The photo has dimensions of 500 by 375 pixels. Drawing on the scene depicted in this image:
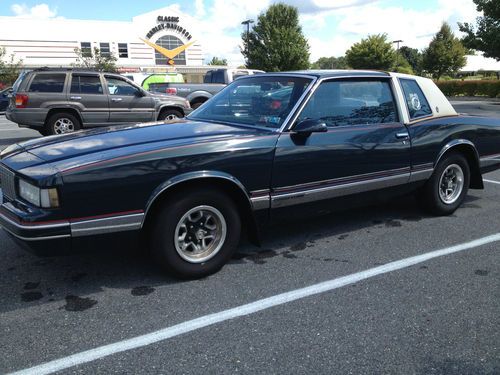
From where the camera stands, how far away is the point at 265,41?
4919 centimetres

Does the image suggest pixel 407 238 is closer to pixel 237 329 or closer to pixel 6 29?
pixel 237 329

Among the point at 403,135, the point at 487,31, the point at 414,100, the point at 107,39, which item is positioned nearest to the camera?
the point at 403,135

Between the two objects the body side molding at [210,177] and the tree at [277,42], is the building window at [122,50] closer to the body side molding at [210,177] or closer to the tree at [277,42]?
the tree at [277,42]

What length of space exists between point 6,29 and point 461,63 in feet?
Result: 162

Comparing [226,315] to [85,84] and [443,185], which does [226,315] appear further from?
[85,84]

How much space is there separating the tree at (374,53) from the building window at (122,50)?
92.4 ft

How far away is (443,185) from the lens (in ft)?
17.4

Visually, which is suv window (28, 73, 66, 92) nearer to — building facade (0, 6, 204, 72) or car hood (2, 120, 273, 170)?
car hood (2, 120, 273, 170)

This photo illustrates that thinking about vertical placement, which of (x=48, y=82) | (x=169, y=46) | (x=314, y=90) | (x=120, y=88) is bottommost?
(x=314, y=90)

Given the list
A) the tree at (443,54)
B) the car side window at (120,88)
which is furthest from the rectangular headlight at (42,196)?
the tree at (443,54)

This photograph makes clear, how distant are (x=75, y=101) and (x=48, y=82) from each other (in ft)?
2.36

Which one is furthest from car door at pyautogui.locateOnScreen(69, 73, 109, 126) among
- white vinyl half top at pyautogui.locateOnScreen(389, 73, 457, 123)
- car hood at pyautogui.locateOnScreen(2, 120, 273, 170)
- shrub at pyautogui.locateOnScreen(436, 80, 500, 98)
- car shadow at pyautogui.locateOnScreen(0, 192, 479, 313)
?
shrub at pyautogui.locateOnScreen(436, 80, 500, 98)

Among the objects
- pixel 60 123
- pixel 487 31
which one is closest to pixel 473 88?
pixel 487 31

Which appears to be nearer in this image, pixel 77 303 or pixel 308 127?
pixel 77 303
